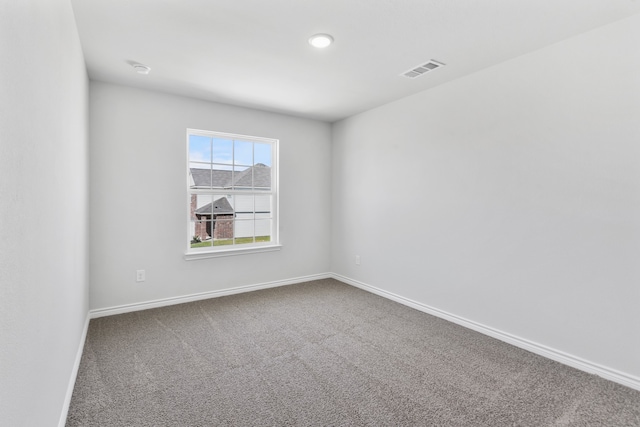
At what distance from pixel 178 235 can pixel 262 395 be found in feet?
7.40

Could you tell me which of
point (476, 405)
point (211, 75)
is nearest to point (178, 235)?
point (211, 75)

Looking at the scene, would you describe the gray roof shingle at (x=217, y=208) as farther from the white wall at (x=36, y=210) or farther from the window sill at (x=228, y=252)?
the white wall at (x=36, y=210)

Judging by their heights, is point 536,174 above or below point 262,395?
above

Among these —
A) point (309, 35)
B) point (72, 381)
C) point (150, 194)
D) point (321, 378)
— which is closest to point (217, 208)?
point (150, 194)

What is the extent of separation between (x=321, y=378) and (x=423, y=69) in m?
2.72

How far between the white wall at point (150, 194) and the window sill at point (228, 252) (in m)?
0.06

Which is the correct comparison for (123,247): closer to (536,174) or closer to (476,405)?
(476,405)

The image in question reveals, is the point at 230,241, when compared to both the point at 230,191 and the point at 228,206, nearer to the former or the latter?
the point at 228,206

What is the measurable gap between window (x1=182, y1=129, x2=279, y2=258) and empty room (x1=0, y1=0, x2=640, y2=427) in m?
0.03

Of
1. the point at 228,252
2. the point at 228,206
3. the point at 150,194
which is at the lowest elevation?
the point at 228,252

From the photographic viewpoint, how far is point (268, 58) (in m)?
2.63

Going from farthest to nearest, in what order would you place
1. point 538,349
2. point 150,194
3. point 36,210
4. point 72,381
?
point 150,194
point 538,349
point 72,381
point 36,210

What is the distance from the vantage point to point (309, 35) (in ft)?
7.47

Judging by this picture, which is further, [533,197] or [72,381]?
[533,197]
